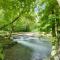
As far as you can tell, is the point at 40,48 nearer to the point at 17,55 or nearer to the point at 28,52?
the point at 28,52

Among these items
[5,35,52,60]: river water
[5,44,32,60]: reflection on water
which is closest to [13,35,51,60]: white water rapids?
[5,35,52,60]: river water

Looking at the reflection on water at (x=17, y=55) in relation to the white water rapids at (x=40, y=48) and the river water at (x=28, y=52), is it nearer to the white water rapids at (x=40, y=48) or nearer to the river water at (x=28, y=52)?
the river water at (x=28, y=52)

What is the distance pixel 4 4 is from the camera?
841 centimetres

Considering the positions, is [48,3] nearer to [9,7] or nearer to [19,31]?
[9,7]

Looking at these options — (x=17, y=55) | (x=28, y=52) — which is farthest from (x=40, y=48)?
(x=17, y=55)

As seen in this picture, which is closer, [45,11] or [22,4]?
[22,4]

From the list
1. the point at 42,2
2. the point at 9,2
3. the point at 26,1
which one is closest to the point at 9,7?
the point at 9,2

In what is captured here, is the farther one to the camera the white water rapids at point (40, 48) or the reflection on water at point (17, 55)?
the white water rapids at point (40, 48)

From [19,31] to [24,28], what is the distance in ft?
4.60

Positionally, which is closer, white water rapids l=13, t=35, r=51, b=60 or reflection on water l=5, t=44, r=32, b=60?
reflection on water l=5, t=44, r=32, b=60

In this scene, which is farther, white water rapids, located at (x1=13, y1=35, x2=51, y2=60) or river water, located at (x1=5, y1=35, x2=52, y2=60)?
white water rapids, located at (x1=13, y1=35, x2=51, y2=60)

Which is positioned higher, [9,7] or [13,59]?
[9,7]

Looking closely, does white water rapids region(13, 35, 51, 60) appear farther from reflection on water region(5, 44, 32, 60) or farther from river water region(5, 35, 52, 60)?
reflection on water region(5, 44, 32, 60)

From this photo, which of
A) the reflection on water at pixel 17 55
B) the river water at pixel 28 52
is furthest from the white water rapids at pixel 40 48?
the reflection on water at pixel 17 55
